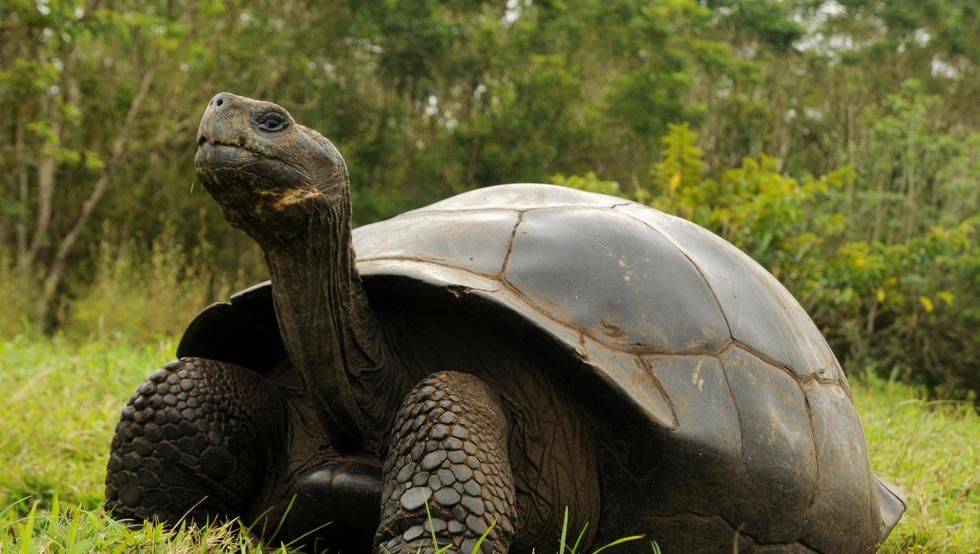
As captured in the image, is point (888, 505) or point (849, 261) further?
point (849, 261)

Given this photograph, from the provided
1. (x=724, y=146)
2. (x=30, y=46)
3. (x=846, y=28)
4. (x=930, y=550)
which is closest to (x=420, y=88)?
(x=724, y=146)

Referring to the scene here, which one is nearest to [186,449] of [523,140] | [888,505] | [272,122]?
[272,122]

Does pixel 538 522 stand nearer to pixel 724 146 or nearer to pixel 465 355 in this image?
pixel 465 355

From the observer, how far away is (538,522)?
2178mm

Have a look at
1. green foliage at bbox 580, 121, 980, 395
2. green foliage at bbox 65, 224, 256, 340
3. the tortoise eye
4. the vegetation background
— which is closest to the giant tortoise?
the tortoise eye

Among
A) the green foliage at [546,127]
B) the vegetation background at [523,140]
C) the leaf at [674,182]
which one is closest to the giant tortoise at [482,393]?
the vegetation background at [523,140]

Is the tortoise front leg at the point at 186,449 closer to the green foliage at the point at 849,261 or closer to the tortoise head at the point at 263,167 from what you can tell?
the tortoise head at the point at 263,167

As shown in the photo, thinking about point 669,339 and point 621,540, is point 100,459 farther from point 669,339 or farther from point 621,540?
point 669,339

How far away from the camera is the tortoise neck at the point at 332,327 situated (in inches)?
80.0

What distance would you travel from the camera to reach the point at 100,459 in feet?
11.0

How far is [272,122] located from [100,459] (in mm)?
1934

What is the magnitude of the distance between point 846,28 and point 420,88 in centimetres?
841

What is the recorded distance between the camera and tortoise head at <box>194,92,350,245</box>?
6.12 feet

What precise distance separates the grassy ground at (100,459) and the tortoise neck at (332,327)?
14.5 inches
